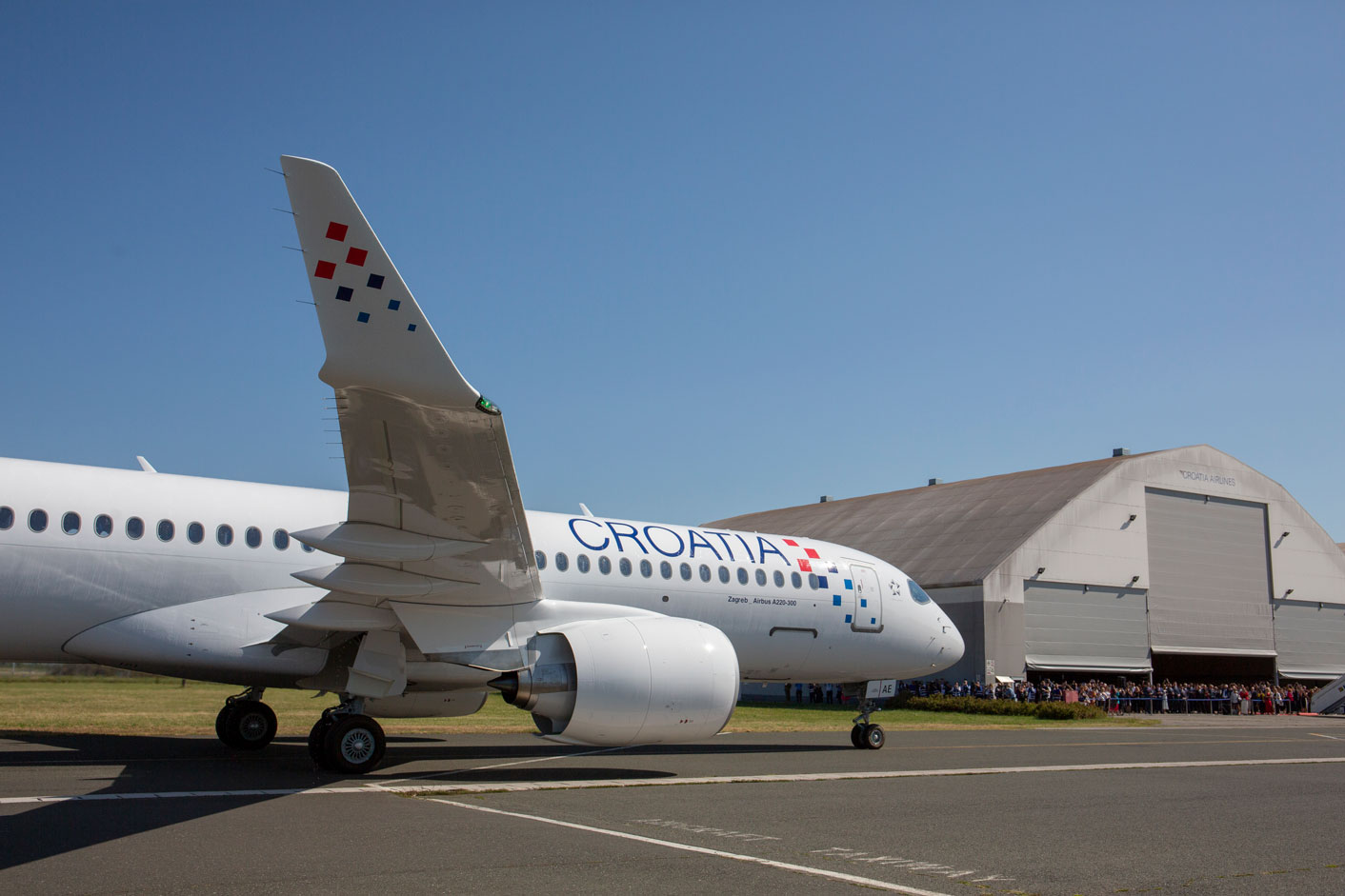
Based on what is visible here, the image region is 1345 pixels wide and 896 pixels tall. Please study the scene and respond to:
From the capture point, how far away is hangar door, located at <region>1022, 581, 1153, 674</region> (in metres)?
39.8

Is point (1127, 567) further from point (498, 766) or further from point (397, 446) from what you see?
point (397, 446)

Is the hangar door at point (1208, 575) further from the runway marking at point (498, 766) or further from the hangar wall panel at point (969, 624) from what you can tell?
the runway marking at point (498, 766)

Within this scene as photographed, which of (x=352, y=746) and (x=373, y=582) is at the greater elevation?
(x=373, y=582)

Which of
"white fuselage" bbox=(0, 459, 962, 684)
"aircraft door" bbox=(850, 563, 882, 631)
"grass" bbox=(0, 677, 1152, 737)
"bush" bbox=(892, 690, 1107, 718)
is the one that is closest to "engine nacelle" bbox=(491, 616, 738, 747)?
"white fuselage" bbox=(0, 459, 962, 684)

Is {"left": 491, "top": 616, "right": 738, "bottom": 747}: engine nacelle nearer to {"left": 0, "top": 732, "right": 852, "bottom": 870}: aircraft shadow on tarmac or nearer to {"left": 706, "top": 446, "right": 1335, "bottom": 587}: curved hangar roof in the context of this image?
{"left": 0, "top": 732, "right": 852, "bottom": 870}: aircraft shadow on tarmac

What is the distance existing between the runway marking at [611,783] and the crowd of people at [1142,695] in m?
20.6

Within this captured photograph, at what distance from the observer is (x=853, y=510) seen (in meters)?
53.7

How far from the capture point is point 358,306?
8.05 m

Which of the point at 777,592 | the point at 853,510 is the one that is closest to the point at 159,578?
the point at 777,592

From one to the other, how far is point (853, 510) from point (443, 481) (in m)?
45.3

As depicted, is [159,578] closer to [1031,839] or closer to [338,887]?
[338,887]

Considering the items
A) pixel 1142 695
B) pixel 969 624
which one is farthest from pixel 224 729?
pixel 1142 695

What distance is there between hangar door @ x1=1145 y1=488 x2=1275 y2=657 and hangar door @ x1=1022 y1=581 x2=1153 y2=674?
1047mm

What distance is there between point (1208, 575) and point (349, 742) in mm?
42604
